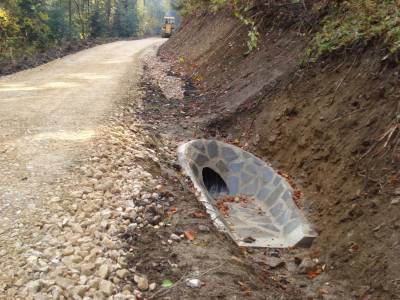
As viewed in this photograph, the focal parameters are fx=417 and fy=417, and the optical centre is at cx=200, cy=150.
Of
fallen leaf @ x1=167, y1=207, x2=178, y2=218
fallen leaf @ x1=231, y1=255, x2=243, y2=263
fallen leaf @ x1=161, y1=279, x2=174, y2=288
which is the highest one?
fallen leaf @ x1=167, y1=207, x2=178, y2=218

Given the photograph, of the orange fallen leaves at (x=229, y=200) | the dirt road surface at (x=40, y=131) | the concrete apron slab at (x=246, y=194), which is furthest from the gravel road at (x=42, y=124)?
the orange fallen leaves at (x=229, y=200)

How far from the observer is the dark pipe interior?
7.89 metres

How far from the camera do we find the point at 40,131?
7305mm

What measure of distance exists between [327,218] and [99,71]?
11.3 meters

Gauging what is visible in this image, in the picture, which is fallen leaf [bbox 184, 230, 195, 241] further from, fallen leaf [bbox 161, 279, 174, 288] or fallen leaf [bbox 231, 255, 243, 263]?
fallen leaf [bbox 161, 279, 174, 288]

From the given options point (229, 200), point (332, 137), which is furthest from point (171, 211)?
point (332, 137)

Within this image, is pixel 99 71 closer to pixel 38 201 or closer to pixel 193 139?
pixel 193 139

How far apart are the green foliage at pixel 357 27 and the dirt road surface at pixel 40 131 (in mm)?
4600

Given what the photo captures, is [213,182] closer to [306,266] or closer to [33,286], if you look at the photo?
[306,266]

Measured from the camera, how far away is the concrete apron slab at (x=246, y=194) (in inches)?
237

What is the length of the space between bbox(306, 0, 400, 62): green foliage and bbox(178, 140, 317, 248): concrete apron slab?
258 cm

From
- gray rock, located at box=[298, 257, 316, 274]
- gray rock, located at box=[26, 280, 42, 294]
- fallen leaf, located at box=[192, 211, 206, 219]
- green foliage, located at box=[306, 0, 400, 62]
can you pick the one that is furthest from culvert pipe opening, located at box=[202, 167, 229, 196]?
gray rock, located at box=[26, 280, 42, 294]

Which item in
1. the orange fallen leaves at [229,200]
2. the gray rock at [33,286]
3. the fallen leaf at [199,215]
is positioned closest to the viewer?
the gray rock at [33,286]

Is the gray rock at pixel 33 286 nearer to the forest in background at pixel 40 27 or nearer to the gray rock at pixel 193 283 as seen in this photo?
the gray rock at pixel 193 283
